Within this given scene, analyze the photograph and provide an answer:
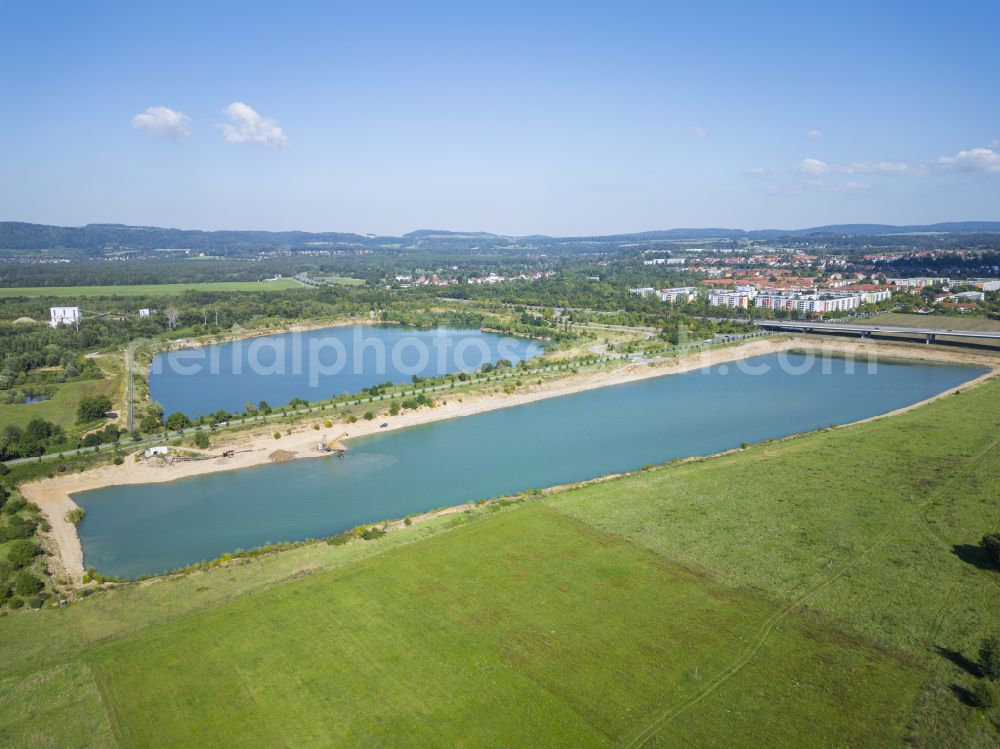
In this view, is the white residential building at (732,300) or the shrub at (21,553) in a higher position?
the white residential building at (732,300)

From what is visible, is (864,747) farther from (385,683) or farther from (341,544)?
(341,544)

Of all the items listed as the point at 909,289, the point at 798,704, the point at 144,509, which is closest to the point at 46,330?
the point at 144,509

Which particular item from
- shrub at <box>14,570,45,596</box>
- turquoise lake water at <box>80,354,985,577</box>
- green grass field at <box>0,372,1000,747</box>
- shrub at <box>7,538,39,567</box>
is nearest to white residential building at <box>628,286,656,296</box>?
turquoise lake water at <box>80,354,985,577</box>

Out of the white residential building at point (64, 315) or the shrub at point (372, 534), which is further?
the white residential building at point (64, 315)

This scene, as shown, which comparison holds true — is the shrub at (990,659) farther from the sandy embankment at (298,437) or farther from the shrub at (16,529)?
the shrub at (16,529)

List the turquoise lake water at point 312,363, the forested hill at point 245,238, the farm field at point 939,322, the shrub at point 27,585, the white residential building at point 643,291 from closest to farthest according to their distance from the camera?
the shrub at point 27,585 → the turquoise lake water at point 312,363 → the farm field at point 939,322 → the white residential building at point 643,291 → the forested hill at point 245,238

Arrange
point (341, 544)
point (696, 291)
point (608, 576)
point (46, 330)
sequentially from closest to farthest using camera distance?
1. point (608, 576)
2. point (341, 544)
3. point (46, 330)
4. point (696, 291)

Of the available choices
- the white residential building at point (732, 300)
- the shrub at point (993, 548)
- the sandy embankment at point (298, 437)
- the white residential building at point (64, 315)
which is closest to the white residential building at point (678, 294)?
the white residential building at point (732, 300)
